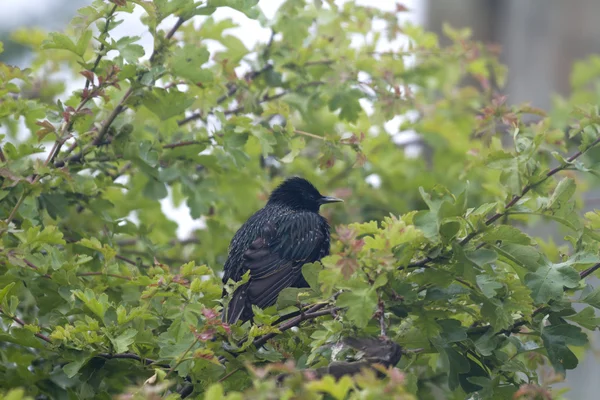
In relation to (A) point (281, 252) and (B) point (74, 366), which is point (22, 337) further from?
(A) point (281, 252)

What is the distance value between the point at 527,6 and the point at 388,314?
680 centimetres

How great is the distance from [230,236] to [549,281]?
2718 mm

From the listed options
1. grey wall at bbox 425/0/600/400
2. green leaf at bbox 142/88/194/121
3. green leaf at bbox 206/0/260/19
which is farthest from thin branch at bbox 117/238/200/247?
grey wall at bbox 425/0/600/400

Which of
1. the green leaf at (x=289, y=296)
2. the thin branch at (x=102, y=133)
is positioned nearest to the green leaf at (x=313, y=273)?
→ the green leaf at (x=289, y=296)

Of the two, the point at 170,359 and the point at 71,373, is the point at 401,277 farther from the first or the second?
the point at 71,373

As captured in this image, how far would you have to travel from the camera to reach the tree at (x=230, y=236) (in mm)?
2895

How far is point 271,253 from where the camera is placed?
475 cm

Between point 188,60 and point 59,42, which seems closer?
point 59,42

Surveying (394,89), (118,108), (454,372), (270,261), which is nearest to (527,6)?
(394,89)

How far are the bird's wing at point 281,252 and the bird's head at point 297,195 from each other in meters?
0.48

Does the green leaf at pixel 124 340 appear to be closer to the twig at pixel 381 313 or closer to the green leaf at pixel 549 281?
the twig at pixel 381 313

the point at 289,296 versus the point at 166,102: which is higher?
the point at 166,102

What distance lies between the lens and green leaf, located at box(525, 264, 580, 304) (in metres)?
2.95

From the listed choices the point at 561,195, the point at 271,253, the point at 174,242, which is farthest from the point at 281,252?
the point at 561,195
